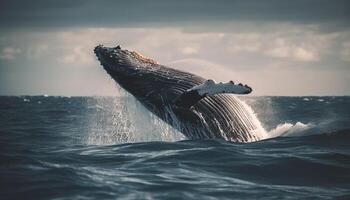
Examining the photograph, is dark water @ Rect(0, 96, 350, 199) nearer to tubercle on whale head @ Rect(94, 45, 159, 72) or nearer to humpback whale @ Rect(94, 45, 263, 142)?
humpback whale @ Rect(94, 45, 263, 142)

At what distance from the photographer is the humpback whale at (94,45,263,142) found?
9.84 metres

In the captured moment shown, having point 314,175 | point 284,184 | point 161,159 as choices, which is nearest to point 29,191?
point 161,159

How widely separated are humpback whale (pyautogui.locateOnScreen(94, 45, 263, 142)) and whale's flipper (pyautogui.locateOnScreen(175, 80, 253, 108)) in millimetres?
116

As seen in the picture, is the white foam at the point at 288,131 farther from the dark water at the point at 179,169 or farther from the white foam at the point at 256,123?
the white foam at the point at 256,123

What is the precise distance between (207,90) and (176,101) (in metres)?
→ 0.82

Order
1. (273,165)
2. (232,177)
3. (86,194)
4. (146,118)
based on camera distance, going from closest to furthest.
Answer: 1. (86,194)
2. (232,177)
3. (273,165)
4. (146,118)

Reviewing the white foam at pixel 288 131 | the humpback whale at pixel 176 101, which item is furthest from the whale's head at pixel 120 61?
the white foam at pixel 288 131

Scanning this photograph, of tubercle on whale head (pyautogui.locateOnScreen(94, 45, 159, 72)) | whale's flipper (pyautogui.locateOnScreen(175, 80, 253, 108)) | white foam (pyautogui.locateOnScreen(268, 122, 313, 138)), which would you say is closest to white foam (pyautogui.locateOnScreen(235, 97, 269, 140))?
white foam (pyautogui.locateOnScreen(268, 122, 313, 138))

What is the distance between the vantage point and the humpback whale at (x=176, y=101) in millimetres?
9844

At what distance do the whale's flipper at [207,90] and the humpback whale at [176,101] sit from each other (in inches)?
4.6

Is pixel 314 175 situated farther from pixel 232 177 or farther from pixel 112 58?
pixel 112 58

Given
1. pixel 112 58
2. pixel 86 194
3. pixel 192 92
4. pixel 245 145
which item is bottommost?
pixel 86 194

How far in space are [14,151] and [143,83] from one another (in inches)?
120

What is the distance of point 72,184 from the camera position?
286 inches
